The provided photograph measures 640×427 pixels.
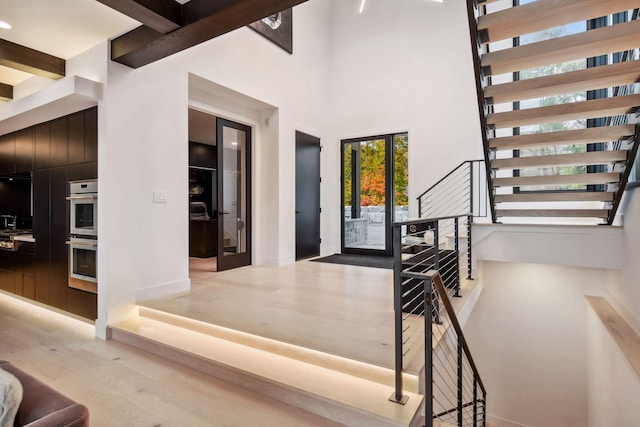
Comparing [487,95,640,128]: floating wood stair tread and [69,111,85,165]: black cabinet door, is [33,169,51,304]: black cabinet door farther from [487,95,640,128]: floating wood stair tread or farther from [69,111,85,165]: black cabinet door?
[487,95,640,128]: floating wood stair tread

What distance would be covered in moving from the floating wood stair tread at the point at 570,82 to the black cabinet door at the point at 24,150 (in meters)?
5.48

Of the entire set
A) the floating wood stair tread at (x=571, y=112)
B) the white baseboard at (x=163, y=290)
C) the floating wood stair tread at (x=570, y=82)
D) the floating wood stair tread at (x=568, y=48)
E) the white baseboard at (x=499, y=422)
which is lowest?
the white baseboard at (x=499, y=422)

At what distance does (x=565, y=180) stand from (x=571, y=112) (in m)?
0.94

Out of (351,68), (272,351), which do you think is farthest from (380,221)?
(272,351)

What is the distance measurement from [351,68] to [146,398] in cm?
657

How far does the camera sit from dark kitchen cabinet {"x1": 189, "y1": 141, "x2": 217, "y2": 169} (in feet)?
23.8

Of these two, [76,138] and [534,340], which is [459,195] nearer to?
[534,340]

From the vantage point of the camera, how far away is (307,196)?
619cm

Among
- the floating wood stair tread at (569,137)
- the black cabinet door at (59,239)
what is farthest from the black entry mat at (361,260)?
the black cabinet door at (59,239)

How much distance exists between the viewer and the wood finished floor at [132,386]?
1.97 m

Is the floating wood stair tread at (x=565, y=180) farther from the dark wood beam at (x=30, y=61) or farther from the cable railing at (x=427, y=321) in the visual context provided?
the dark wood beam at (x=30, y=61)

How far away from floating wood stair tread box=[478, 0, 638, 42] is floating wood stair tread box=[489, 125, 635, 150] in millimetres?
1085

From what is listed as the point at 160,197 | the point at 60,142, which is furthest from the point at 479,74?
the point at 60,142

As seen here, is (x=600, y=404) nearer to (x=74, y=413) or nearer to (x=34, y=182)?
(x=74, y=413)
